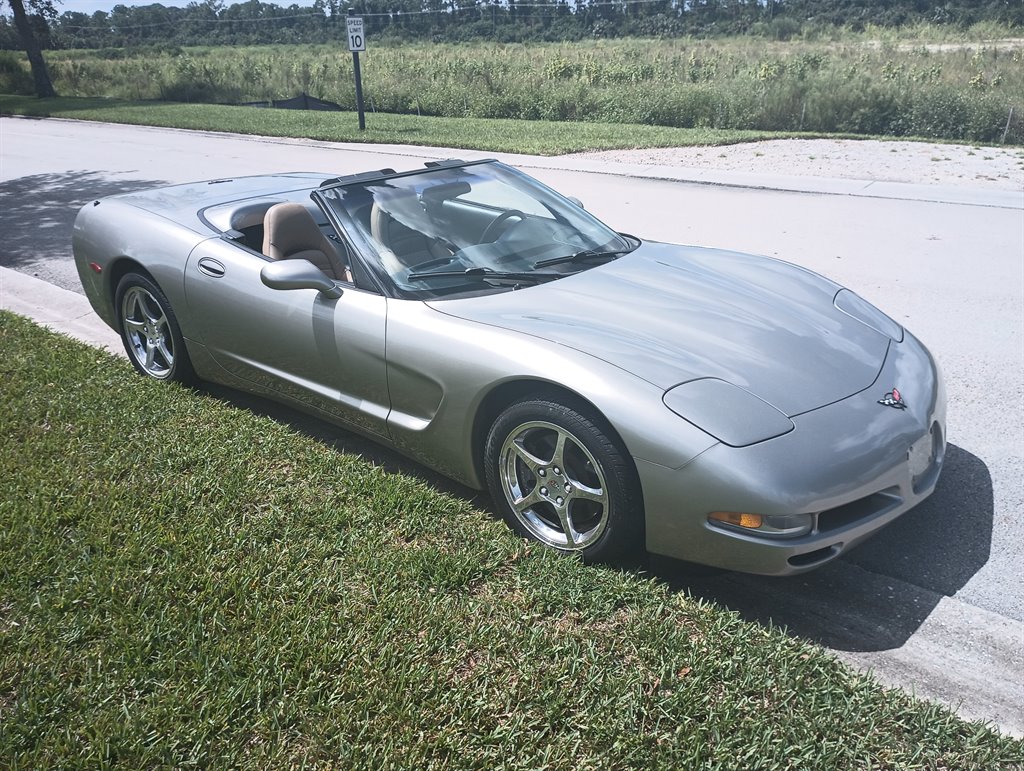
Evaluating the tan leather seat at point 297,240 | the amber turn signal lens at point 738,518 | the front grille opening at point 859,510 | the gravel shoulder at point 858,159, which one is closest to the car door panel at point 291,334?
the tan leather seat at point 297,240

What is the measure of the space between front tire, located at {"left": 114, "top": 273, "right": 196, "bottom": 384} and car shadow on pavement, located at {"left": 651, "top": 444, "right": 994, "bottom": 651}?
290cm

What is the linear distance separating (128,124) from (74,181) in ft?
32.5

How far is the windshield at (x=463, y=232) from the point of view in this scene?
3.72 metres

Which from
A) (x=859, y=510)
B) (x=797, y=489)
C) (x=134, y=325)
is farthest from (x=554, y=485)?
(x=134, y=325)

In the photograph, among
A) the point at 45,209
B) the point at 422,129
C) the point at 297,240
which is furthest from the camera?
the point at 422,129

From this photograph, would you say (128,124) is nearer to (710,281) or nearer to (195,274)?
(195,274)

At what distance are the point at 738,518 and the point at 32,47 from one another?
34281 mm

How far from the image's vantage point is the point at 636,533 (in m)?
2.96

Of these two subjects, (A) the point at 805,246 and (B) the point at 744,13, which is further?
(B) the point at 744,13

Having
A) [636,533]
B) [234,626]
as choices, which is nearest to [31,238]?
[234,626]

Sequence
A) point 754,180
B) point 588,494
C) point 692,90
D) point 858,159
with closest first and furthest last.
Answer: point 588,494 < point 754,180 < point 858,159 < point 692,90

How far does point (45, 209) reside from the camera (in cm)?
1077

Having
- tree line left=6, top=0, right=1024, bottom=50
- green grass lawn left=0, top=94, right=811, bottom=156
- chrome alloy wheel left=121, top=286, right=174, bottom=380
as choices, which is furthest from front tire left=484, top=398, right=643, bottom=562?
tree line left=6, top=0, right=1024, bottom=50

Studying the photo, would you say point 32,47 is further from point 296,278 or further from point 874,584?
point 874,584
